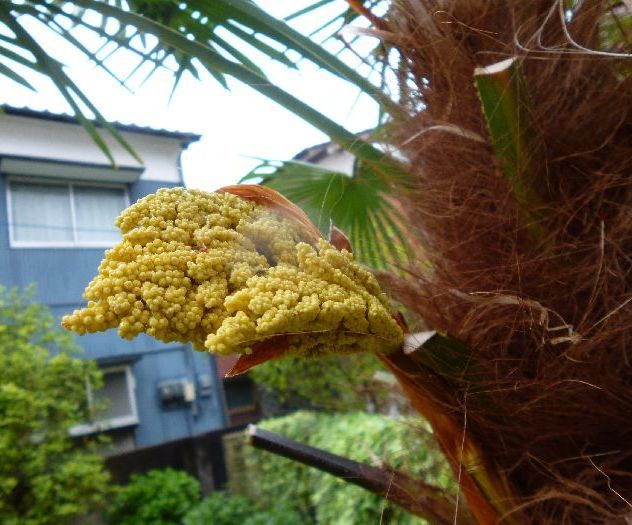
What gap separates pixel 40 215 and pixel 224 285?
4.05 metres

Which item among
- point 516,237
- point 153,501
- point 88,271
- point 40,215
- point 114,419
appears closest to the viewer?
point 516,237

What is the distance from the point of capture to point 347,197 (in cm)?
93

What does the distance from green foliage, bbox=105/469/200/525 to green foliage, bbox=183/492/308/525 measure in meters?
0.43

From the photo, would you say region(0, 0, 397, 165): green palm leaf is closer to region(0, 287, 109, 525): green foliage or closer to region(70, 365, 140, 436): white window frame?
region(0, 287, 109, 525): green foliage

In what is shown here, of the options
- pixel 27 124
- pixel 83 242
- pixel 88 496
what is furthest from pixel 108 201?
pixel 88 496

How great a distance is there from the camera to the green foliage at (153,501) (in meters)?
4.57

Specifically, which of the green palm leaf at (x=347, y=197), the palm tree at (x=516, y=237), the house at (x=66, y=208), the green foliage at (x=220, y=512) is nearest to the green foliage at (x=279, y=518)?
the green foliage at (x=220, y=512)

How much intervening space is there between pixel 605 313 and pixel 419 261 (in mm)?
190

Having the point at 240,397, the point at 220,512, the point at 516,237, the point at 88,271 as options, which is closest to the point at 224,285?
the point at 516,237

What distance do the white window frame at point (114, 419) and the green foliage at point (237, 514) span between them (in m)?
1.14

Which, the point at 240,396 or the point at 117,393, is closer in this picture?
the point at 117,393

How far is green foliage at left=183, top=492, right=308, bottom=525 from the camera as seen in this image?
372 centimetres

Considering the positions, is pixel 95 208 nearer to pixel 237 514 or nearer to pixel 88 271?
pixel 237 514

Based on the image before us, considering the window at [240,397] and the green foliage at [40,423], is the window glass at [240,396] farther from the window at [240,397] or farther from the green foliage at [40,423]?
the green foliage at [40,423]
